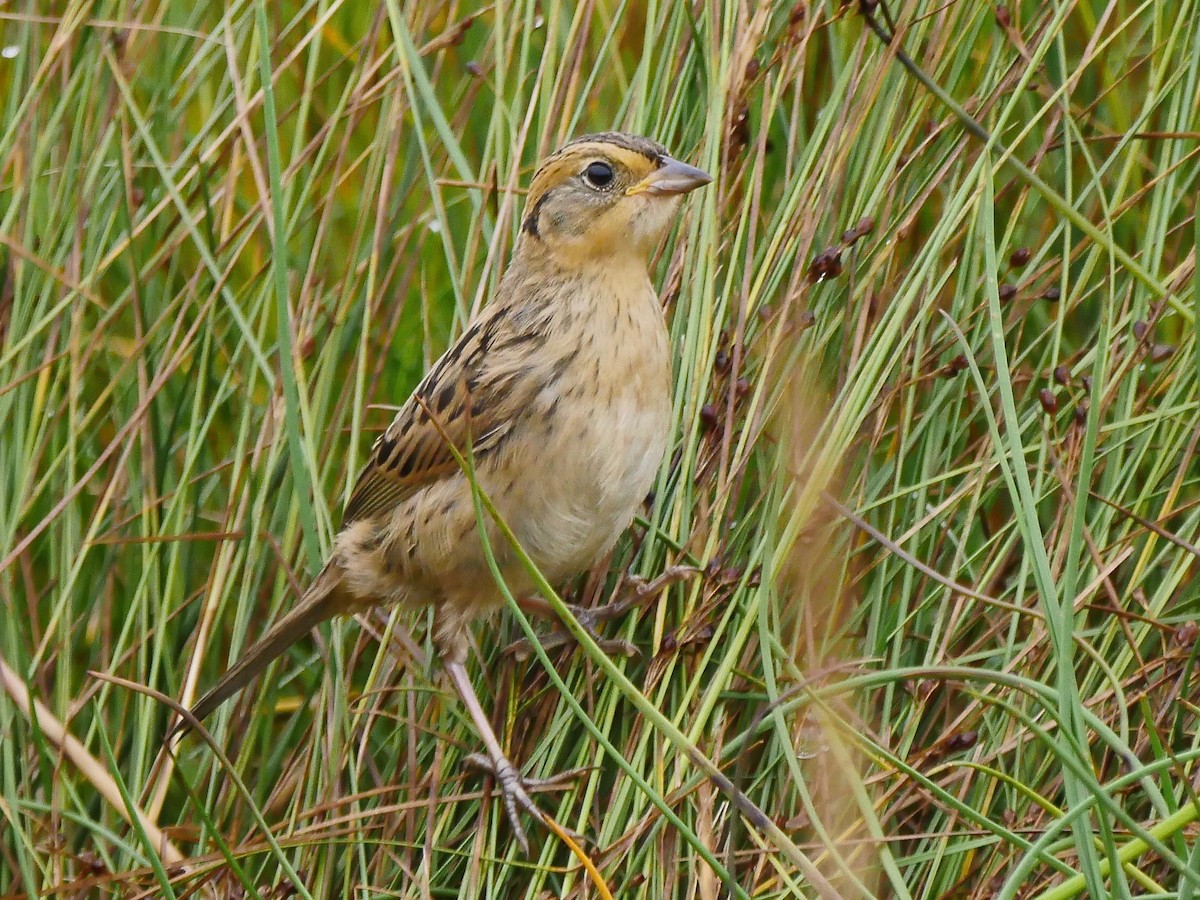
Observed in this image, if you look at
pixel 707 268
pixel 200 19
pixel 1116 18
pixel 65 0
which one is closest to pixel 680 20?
pixel 707 268

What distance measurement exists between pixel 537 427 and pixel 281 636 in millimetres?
661

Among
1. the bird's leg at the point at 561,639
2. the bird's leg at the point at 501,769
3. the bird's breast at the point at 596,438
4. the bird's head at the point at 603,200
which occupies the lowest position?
the bird's leg at the point at 501,769

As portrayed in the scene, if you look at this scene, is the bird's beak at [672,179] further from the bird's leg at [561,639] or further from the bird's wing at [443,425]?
the bird's leg at [561,639]

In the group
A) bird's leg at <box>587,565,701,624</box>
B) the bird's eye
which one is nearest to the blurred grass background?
bird's leg at <box>587,565,701,624</box>

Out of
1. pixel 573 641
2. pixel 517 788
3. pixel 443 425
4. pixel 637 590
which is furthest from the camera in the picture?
pixel 443 425

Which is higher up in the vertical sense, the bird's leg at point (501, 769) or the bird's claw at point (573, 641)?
the bird's claw at point (573, 641)

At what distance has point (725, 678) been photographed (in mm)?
2629

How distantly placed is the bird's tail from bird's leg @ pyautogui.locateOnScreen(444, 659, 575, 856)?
0.30 meters

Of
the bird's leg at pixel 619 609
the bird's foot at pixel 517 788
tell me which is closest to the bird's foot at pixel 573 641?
the bird's leg at pixel 619 609

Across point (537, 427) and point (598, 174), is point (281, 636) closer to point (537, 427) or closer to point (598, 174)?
point (537, 427)

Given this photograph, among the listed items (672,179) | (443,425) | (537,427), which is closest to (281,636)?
(443,425)

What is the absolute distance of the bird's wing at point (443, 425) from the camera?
10.6 ft

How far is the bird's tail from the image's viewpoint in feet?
10.4

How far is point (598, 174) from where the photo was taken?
3201 millimetres
